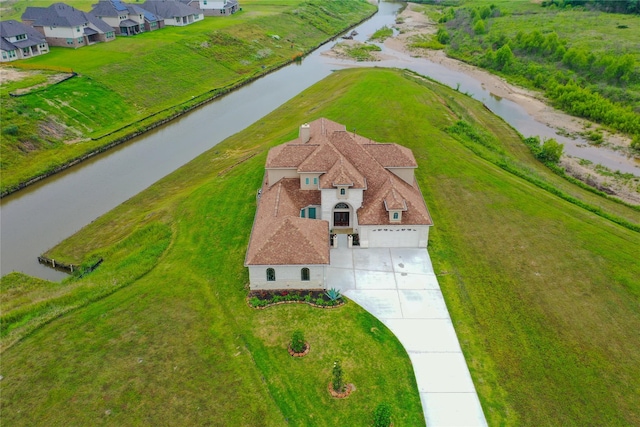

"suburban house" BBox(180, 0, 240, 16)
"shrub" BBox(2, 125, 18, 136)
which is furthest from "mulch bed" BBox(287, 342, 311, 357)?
"suburban house" BBox(180, 0, 240, 16)

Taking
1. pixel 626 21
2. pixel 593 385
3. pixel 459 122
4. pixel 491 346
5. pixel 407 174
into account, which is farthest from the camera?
pixel 626 21

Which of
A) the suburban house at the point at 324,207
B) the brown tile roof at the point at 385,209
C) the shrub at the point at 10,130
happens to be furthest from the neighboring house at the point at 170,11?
the brown tile roof at the point at 385,209

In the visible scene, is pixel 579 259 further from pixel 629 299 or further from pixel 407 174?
pixel 407 174

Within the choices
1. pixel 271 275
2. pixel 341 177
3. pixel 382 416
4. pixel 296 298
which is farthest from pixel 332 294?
pixel 382 416

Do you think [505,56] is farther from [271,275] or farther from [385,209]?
[271,275]

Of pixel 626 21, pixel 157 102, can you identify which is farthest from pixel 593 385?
pixel 626 21
